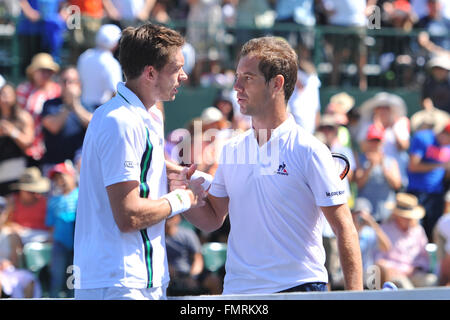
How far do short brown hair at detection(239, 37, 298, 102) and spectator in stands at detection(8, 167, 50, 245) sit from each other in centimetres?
467

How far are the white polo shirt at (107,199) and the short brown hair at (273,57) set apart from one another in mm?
651

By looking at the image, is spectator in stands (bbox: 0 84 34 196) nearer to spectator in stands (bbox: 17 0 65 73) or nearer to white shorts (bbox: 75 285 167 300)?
spectator in stands (bbox: 17 0 65 73)

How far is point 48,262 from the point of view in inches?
317

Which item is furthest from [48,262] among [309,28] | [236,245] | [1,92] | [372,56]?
[372,56]

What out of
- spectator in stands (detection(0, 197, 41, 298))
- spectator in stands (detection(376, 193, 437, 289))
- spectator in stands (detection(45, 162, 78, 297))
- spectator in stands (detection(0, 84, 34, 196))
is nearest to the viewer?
spectator in stands (detection(0, 197, 41, 298))

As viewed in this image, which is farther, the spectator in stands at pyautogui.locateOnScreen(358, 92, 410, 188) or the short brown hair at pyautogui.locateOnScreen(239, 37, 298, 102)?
the spectator in stands at pyautogui.locateOnScreen(358, 92, 410, 188)

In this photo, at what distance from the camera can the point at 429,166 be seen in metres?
9.41

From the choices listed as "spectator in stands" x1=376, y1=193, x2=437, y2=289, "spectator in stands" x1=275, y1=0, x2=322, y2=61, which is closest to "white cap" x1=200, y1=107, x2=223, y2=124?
"spectator in stands" x1=376, y1=193, x2=437, y2=289

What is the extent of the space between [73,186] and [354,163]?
2964mm

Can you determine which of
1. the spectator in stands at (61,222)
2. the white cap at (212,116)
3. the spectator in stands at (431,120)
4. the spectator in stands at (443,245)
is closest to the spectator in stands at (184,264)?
the spectator in stands at (61,222)

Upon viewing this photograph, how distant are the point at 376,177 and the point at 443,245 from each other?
1.08m

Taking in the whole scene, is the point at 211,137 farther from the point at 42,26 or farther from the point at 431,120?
the point at 42,26

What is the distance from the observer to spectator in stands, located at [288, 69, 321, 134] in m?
9.27

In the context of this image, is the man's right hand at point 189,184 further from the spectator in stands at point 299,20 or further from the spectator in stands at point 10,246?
the spectator in stands at point 299,20
